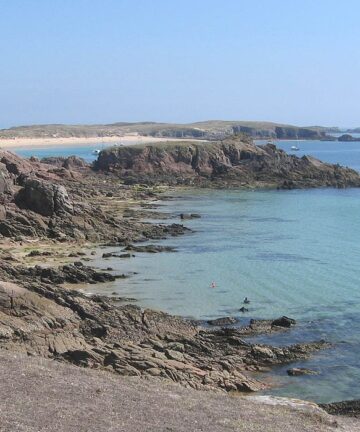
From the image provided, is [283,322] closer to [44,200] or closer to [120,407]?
[120,407]

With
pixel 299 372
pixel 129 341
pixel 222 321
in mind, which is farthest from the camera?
pixel 222 321

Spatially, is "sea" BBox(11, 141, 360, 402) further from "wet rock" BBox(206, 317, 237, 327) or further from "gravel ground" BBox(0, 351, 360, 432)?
"gravel ground" BBox(0, 351, 360, 432)

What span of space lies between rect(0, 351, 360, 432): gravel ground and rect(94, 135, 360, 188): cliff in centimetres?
8471

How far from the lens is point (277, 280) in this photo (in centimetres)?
3944

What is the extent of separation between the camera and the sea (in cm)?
2567

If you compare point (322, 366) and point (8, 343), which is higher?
point (8, 343)

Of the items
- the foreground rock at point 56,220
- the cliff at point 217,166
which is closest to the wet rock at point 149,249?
the foreground rock at point 56,220

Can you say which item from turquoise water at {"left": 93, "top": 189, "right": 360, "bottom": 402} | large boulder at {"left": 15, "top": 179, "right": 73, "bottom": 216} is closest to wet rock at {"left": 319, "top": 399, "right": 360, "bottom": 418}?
turquoise water at {"left": 93, "top": 189, "right": 360, "bottom": 402}

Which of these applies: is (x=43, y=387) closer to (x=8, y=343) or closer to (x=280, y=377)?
(x=8, y=343)

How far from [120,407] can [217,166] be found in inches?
3827

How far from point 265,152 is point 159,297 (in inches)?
3325

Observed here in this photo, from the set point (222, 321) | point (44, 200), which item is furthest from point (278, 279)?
point (44, 200)

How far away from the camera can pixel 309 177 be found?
108312mm

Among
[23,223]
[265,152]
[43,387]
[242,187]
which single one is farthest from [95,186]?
[43,387]
